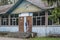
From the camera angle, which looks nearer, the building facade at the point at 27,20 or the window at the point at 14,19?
the building facade at the point at 27,20

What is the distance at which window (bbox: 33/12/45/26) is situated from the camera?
3132cm

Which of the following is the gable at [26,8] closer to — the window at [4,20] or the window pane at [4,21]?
the window at [4,20]

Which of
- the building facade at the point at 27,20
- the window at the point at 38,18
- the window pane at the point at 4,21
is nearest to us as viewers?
the building facade at the point at 27,20

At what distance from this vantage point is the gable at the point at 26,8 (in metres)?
32.0

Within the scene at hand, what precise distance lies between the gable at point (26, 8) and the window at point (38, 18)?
0.65m

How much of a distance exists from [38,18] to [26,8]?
2575 mm

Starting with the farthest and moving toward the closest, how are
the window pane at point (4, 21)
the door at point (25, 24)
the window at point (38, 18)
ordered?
the window pane at point (4, 21)
the door at point (25, 24)
the window at point (38, 18)

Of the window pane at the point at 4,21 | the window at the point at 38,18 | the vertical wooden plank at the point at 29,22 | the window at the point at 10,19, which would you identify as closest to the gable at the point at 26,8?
the window at the point at 38,18

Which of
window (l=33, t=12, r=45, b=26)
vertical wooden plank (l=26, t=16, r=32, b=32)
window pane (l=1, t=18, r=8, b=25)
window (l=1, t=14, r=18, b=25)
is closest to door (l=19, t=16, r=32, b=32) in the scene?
vertical wooden plank (l=26, t=16, r=32, b=32)

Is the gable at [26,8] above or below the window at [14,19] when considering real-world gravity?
above

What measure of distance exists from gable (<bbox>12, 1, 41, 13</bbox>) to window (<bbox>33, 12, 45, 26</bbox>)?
0.65 metres

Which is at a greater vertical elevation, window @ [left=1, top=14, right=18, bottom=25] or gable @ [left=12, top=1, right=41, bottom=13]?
gable @ [left=12, top=1, right=41, bottom=13]

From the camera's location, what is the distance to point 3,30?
1404 inches

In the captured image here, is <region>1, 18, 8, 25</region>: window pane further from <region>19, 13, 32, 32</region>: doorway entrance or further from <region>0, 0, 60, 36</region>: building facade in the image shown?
<region>19, 13, 32, 32</region>: doorway entrance
